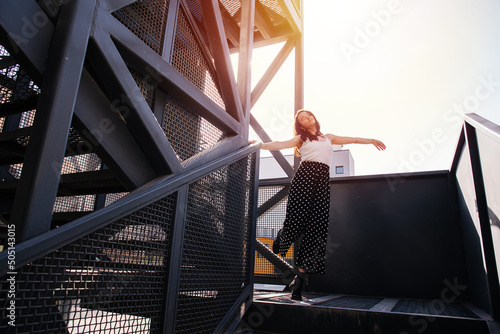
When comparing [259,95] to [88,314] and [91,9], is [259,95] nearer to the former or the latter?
[91,9]

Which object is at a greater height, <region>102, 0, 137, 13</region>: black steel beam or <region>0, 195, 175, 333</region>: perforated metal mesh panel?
<region>102, 0, 137, 13</region>: black steel beam

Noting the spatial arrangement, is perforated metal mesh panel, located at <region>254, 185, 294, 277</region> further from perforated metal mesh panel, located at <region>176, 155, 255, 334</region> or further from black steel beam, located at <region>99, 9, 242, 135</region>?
black steel beam, located at <region>99, 9, 242, 135</region>

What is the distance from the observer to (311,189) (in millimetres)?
2609

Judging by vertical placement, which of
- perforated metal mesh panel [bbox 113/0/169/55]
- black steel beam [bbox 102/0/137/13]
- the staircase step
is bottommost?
the staircase step

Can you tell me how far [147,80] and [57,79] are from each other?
61cm

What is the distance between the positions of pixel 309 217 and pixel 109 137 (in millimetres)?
1678

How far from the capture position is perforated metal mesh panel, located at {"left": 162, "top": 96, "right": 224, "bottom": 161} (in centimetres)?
178

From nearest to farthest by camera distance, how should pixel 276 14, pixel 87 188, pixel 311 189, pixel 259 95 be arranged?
1. pixel 87 188
2. pixel 311 189
3. pixel 259 95
4. pixel 276 14

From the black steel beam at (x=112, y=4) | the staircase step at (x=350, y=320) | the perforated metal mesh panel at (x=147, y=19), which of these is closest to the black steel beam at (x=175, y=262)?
the staircase step at (x=350, y=320)

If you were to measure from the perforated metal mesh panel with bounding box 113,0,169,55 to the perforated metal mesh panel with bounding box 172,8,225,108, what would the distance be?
17cm

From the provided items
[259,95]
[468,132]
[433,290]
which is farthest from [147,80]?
[433,290]

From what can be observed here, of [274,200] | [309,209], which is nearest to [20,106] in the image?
[309,209]

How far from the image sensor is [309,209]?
2.57 meters

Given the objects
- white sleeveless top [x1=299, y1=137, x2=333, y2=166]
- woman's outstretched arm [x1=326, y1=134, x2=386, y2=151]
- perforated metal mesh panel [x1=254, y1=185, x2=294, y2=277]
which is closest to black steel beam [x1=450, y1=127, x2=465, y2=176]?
woman's outstretched arm [x1=326, y1=134, x2=386, y2=151]
